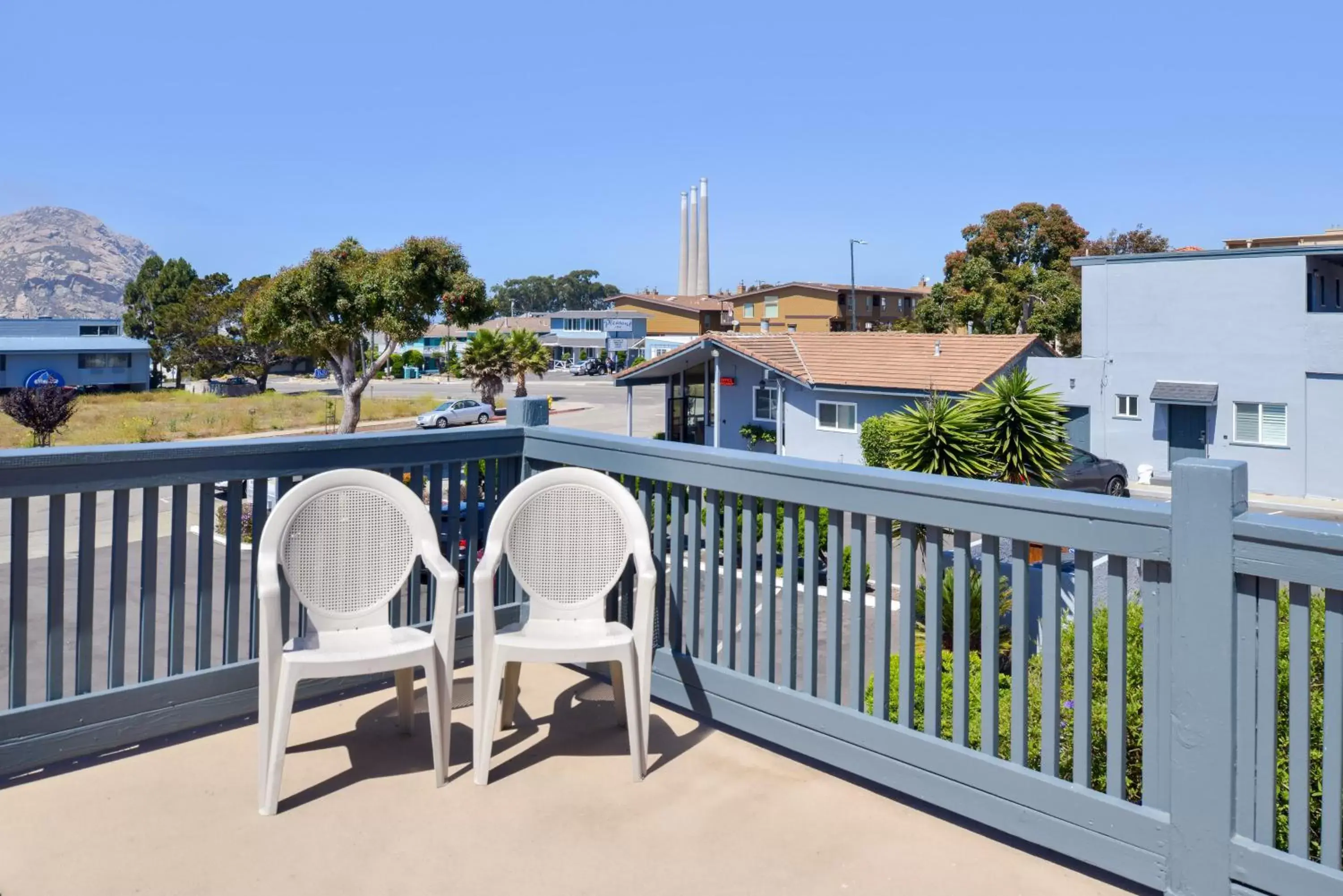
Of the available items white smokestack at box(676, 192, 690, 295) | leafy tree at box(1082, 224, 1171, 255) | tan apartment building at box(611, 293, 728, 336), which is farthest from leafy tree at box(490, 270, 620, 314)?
leafy tree at box(1082, 224, 1171, 255)

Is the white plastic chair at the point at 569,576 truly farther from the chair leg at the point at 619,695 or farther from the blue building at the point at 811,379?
the blue building at the point at 811,379

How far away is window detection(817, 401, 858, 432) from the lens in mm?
23828

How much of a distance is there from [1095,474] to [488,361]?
23.9 metres

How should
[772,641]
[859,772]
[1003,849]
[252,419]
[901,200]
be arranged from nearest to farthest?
1. [1003,849]
2. [859,772]
3. [772,641]
4. [252,419]
5. [901,200]

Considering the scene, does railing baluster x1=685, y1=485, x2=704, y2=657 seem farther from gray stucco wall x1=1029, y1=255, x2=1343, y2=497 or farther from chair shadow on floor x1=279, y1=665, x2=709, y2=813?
gray stucco wall x1=1029, y1=255, x2=1343, y2=497

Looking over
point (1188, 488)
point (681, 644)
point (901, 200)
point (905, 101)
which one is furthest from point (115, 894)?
point (901, 200)

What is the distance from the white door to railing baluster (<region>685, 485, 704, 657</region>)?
2239 cm

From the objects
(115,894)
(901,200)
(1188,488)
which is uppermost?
(901,200)

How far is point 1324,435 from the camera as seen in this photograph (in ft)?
68.3

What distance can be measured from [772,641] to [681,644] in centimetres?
40

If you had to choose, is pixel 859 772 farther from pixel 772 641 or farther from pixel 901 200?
pixel 901 200

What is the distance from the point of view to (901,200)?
2901 inches

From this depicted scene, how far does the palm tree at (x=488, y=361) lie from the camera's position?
36.5 meters

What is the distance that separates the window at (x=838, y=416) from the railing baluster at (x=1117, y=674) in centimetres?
2178
